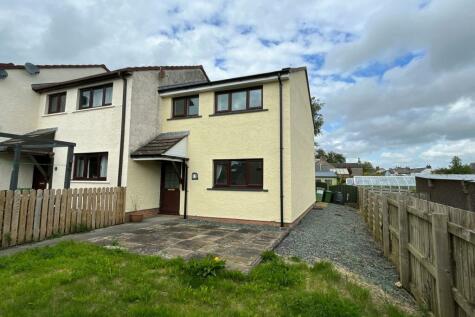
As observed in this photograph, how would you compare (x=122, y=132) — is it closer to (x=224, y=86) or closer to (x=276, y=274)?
(x=224, y=86)

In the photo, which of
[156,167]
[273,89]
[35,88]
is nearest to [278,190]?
[273,89]

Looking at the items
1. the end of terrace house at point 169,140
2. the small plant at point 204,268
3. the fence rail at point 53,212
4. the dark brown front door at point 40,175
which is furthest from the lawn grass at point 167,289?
the dark brown front door at point 40,175

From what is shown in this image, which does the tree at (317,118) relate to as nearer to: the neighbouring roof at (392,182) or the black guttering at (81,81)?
the neighbouring roof at (392,182)

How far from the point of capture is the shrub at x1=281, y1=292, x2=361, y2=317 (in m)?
3.25

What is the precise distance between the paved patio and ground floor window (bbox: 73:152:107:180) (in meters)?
2.99

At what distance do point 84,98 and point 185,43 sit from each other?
19.4ft

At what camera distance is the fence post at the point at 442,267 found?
2985 millimetres

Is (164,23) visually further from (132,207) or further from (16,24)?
(132,207)

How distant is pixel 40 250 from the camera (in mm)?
5605

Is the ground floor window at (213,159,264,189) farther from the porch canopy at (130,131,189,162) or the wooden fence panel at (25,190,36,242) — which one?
the wooden fence panel at (25,190,36,242)

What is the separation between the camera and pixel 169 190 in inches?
452

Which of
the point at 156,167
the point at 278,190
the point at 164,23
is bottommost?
the point at 278,190

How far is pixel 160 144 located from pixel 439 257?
9504 mm

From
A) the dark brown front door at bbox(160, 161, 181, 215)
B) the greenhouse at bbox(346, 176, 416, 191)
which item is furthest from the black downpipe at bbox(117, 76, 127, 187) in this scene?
the greenhouse at bbox(346, 176, 416, 191)
